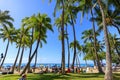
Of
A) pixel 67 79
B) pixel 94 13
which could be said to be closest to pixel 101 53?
pixel 94 13

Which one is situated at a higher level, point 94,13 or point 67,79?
point 94,13

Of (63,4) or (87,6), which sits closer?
(63,4)

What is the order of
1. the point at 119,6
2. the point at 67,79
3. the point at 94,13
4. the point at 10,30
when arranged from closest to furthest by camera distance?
the point at 67,79 < the point at 119,6 < the point at 94,13 < the point at 10,30

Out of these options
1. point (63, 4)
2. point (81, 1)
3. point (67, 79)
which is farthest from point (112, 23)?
point (67, 79)

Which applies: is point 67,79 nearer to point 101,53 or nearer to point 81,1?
point 81,1

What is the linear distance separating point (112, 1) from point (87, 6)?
15.8ft

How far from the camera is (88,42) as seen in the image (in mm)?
80688

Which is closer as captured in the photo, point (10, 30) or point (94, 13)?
point (94, 13)

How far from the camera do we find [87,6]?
139 feet

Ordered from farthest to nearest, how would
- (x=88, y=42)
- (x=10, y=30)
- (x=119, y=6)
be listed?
(x=88, y=42), (x=10, y=30), (x=119, y=6)

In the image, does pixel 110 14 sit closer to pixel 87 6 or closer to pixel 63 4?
pixel 87 6

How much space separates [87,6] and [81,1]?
4.96 ft

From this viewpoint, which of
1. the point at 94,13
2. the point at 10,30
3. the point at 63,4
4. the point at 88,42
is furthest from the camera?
the point at 88,42

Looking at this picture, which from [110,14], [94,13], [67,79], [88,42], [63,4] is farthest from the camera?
[88,42]
